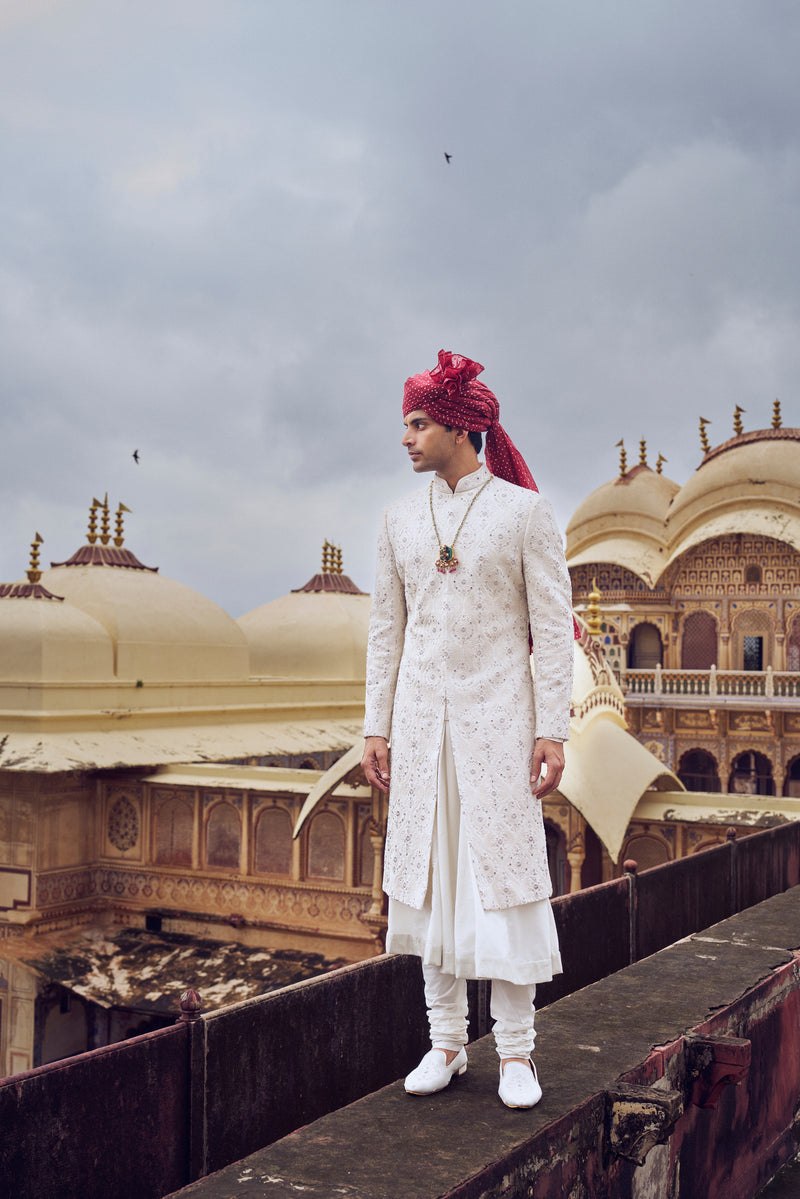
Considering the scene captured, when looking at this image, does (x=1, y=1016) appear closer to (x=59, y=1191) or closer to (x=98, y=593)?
(x=98, y=593)

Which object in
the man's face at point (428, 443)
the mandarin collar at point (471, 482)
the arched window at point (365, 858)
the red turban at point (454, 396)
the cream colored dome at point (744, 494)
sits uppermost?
the cream colored dome at point (744, 494)

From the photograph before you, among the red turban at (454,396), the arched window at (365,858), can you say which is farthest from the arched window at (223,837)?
the red turban at (454,396)

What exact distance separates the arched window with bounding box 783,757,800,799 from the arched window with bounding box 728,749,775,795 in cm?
26

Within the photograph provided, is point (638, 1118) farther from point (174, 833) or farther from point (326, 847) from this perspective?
point (174, 833)

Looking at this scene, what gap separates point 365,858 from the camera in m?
10.4

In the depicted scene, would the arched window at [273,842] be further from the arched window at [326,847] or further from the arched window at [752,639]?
the arched window at [752,639]

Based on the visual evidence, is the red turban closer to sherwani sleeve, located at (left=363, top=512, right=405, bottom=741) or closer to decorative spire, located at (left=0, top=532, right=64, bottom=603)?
sherwani sleeve, located at (left=363, top=512, right=405, bottom=741)

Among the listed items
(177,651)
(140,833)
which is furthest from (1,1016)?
(177,651)

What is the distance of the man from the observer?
2.53m

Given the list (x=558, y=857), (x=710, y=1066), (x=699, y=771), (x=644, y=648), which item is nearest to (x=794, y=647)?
(x=699, y=771)

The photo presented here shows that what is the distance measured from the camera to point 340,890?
410 inches

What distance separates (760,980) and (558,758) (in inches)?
58.1

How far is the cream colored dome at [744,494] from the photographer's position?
70.3 ft

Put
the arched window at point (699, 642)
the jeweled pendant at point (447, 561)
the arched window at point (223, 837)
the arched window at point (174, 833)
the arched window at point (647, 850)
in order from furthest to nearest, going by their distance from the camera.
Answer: the arched window at point (699, 642)
the arched window at point (174, 833)
the arched window at point (223, 837)
the arched window at point (647, 850)
the jeweled pendant at point (447, 561)
